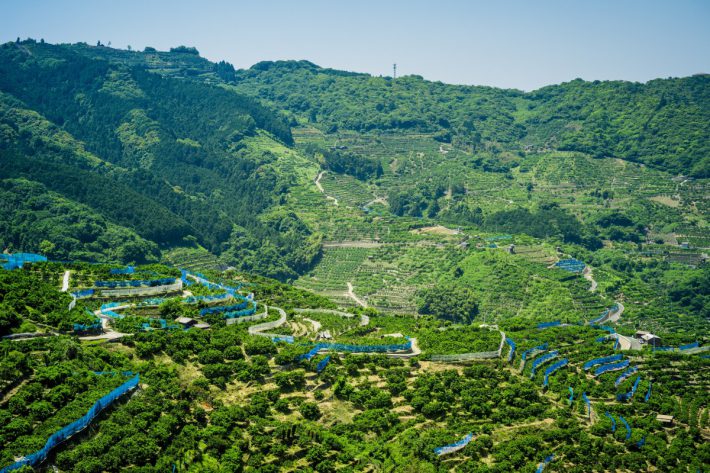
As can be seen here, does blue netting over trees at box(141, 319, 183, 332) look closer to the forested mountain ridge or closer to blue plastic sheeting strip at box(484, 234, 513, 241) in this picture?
blue plastic sheeting strip at box(484, 234, 513, 241)

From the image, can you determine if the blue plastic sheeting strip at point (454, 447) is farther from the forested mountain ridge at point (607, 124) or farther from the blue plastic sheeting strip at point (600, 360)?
the forested mountain ridge at point (607, 124)

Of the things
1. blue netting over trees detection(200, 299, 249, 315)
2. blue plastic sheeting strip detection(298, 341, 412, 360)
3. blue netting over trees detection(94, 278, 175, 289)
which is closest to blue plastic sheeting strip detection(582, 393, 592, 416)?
blue plastic sheeting strip detection(298, 341, 412, 360)

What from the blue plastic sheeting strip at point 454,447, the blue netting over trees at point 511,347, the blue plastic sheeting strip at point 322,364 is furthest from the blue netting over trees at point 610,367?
the blue plastic sheeting strip at point 322,364

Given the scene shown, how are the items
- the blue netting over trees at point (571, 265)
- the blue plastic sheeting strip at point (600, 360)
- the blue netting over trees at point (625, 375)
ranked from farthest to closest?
the blue netting over trees at point (571, 265) < the blue plastic sheeting strip at point (600, 360) < the blue netting over trees at point (625, 375)

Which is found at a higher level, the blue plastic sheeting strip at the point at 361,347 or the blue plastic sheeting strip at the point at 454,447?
the blue plastic sheeting strip at the point at 361,347

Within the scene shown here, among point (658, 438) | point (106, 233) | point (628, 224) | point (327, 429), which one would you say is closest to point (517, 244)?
point (628, 224)
